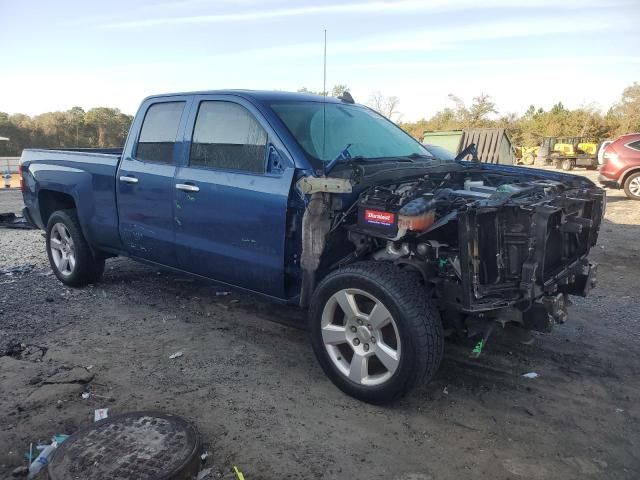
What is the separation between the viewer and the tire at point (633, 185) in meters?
12.9

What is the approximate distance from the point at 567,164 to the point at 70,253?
28.1 metres

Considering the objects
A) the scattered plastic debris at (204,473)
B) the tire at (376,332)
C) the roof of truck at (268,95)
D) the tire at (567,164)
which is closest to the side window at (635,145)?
Answer: the roof of truck at (268,95)

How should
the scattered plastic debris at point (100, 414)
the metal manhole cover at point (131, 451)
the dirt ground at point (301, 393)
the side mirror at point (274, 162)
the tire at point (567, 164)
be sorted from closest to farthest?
the metal manhole cover at point (131, 451), the dirt ground at point (301, 393), the scattered plastic debris at point (100, 414), the side mirror at point (274, 162), the tire at point (567, 164)

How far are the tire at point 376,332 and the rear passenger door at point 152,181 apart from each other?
67.4 inches

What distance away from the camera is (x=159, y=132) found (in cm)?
457

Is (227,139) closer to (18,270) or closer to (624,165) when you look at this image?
(18,270)

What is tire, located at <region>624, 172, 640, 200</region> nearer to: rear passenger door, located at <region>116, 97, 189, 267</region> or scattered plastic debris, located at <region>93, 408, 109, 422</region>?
rear passenger door, located at <region>116, 97, 189, 267</region>

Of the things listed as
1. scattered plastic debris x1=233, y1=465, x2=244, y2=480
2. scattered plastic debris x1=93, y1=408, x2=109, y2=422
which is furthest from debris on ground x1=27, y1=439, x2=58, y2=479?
scattered plastic debris x1=233, y1=465, x2=244, y2=480

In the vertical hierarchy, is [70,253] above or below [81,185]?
below

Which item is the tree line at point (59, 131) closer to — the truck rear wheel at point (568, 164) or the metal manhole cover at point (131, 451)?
the truck rear wheel at point (568, 164)

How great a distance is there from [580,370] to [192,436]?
269 cm

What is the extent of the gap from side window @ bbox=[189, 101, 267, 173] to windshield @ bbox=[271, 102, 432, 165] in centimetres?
25

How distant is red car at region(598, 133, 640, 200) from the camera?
12812 mm

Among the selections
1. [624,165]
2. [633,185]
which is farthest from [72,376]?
[633,185]
